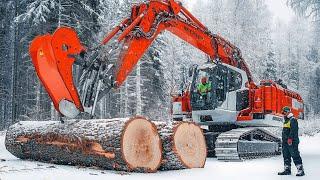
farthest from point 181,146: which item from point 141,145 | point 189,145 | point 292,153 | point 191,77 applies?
point 191,77

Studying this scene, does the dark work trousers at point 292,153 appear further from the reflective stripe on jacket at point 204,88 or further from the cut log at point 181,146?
the reflective stripe on jacket at point 204,88

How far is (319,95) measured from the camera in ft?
167

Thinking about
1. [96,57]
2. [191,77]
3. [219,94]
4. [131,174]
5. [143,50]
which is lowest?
[131,174]

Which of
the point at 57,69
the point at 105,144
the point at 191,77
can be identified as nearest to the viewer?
the point at 105,144

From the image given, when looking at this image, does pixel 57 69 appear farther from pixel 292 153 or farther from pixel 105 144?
pixel 292 153

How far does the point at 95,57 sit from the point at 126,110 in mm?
21126

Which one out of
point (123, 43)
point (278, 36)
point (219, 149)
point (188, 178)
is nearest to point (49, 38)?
point (123, 43)

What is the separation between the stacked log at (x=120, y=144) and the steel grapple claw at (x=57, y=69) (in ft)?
2.23

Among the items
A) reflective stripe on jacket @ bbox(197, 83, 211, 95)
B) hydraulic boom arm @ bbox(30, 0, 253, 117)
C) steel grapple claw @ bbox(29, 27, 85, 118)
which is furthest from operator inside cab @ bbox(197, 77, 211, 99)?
steel grapple claw @ bbox(29, 27, 85, 118)

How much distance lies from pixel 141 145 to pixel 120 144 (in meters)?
0.56

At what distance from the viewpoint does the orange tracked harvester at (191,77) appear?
29.0 ft

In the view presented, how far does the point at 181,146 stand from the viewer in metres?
9.38

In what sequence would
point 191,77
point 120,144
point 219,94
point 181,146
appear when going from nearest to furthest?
point 120,144 < point 181,146 < point 219,94 < point 191,77

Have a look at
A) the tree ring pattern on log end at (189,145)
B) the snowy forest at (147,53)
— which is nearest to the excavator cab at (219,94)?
the snowy forest at (147,53)
